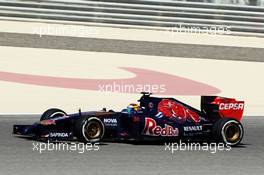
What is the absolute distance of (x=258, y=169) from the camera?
9352 millimetres

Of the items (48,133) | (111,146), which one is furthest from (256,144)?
(48,133)

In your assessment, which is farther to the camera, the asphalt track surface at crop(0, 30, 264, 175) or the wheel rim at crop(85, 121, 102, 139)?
the wheel rim at crop(85, 121, 102, 139)

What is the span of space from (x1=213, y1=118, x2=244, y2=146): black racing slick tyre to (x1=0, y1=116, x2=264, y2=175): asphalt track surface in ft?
0.54

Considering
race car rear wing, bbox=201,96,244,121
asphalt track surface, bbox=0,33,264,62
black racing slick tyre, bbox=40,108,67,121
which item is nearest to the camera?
black racing slick tyre, bbox=40,108,67,121

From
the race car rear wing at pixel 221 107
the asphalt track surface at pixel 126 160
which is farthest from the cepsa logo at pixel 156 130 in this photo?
the race car rear wing at pixel 221 107

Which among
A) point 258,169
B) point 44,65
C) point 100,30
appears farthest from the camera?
point 100,30

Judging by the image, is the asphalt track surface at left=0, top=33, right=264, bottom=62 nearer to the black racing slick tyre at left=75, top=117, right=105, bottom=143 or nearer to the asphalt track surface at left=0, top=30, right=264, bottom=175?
the asphalt track surface at left=0, top=30, right=264, bottom=175

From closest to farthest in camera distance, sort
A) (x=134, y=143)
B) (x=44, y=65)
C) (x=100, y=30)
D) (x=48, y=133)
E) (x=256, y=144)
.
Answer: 1. (x=48, y=133)
2. (x=134, y=143)
3. (x=256, y=144)
4. (x=44, y=65)
5. (x=100, y=30)

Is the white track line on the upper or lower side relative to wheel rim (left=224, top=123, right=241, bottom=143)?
upper

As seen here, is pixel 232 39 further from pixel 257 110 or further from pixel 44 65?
pixel 44 65

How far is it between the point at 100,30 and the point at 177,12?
235 centimetres

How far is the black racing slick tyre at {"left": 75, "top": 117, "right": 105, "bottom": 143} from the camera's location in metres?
10.7

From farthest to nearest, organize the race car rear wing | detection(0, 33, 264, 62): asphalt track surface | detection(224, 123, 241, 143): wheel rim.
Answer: detection(0, 33, 264, 62): asphalt track surface
the race car rear wing
detection(224, 123, 241, 143): wheel rim

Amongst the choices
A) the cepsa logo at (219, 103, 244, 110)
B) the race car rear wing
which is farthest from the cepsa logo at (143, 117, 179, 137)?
the cepsa logo at (219, 103, 244, 110)
